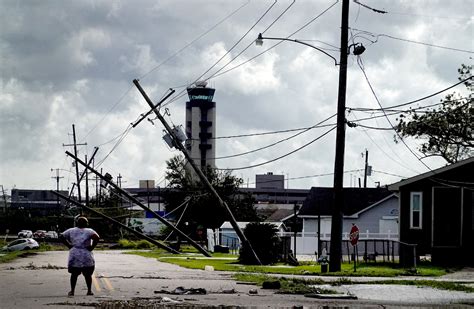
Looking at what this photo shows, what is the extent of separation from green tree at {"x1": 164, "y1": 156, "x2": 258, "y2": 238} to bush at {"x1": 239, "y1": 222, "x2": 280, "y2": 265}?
1753 inches

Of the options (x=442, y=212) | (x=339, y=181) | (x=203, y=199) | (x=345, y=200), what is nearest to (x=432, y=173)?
(x=442, y=212)

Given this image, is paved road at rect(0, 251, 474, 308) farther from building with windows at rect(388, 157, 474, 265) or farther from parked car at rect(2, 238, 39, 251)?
parked car at rect(2, 238, 39, 251)

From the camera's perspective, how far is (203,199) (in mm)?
98750

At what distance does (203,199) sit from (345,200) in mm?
35858

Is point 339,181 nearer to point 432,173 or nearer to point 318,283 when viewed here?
point 318,283

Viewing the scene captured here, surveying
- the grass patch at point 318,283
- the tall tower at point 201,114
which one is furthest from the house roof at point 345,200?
the tall tower at point 201,114

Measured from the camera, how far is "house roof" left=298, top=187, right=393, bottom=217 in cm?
6366

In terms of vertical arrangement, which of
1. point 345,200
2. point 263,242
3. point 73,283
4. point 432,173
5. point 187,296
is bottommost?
point 263,242

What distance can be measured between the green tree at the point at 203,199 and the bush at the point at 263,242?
44527 millimetres

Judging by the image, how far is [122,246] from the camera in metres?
79.0

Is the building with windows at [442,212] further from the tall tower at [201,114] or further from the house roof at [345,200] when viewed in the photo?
the tall tower at [201,114]

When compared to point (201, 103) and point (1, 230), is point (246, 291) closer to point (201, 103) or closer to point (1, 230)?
point (1, 230)

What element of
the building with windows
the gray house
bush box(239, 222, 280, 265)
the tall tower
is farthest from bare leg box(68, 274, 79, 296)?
the tall tower

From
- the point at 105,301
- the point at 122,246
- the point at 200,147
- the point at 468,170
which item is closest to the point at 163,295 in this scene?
the point at 105,301
